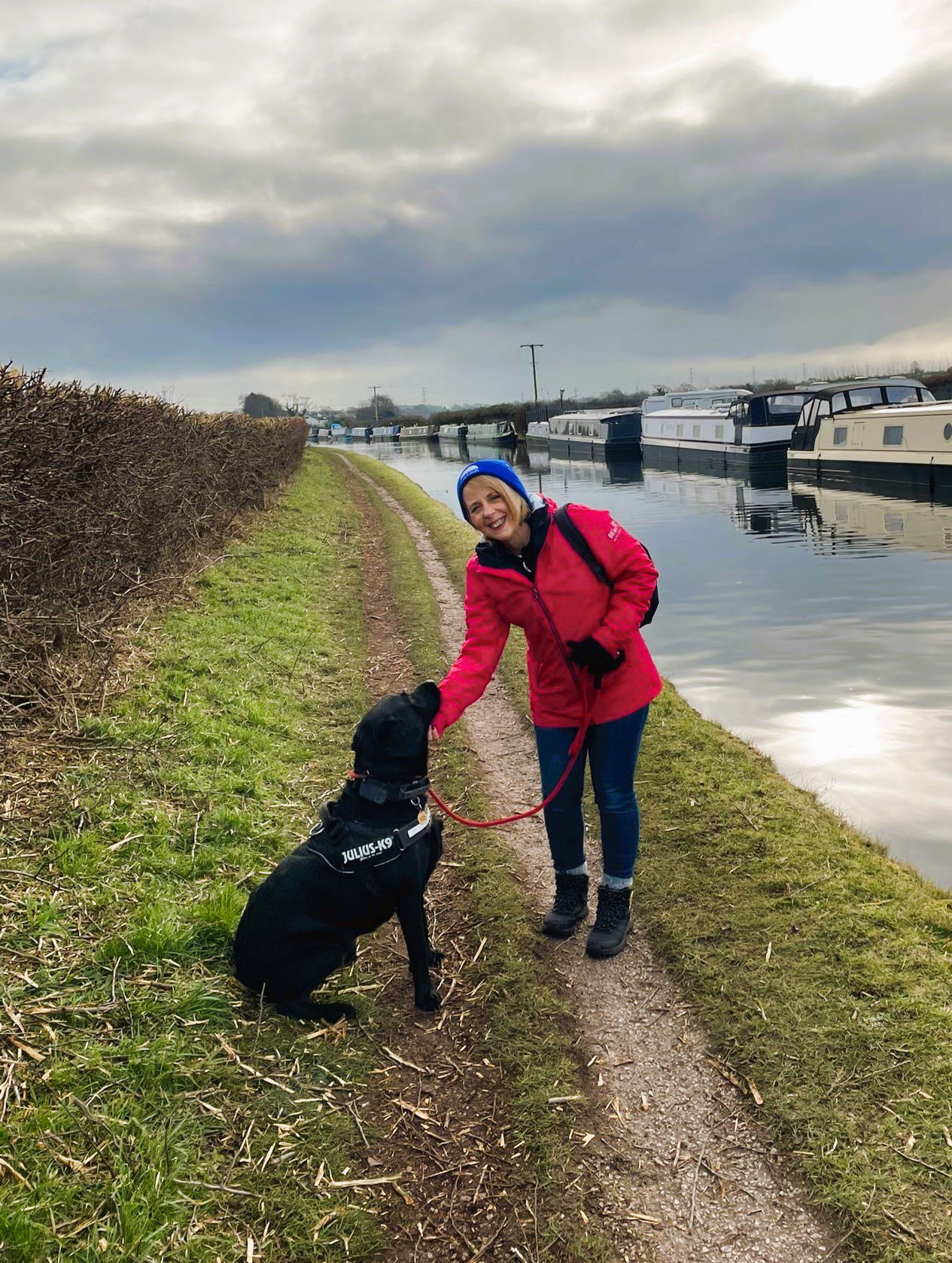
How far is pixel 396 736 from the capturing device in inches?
134

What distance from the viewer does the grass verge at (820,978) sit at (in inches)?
108

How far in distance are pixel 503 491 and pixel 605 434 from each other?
48075 millimetres

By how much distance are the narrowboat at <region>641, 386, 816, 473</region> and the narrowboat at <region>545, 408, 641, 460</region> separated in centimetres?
590

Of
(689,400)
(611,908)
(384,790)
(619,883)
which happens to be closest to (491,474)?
(384,790)

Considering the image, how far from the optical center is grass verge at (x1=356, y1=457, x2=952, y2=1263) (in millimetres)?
2744

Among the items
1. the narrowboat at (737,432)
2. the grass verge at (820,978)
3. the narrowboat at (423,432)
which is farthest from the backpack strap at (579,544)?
the narrowboat at (423,432)

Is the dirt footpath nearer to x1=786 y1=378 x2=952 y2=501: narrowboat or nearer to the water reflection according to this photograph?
the water reflection

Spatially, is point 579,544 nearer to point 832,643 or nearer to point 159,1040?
point 159,1040

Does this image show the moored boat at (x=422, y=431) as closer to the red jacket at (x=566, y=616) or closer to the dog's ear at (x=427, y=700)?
the red jacket at (x=566, y=616)

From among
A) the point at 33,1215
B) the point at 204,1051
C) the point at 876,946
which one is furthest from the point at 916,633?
the point at 33,1215

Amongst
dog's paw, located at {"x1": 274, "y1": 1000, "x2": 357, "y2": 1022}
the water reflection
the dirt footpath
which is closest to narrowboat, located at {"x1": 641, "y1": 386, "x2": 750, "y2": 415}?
the water reflection

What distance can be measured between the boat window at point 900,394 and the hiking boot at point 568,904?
28858mm

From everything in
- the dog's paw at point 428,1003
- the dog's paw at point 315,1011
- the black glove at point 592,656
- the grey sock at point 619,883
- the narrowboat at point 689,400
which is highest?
the narrowboat at point 689,400

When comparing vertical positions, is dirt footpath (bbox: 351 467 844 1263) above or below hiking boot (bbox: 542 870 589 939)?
below
